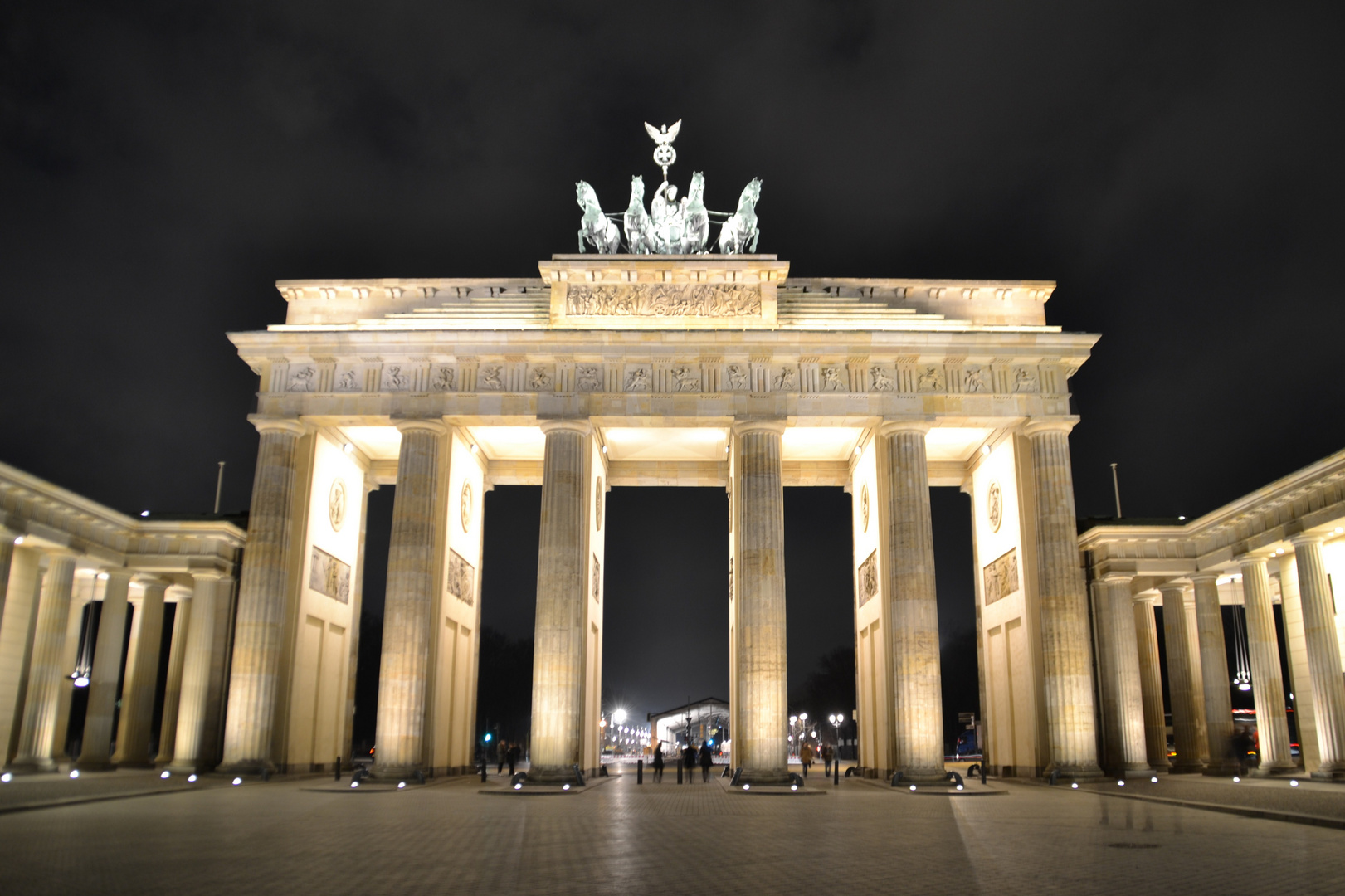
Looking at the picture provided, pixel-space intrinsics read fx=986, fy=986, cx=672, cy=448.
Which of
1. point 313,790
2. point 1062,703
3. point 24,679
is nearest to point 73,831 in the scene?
point 313,790

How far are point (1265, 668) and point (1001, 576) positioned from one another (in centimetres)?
872

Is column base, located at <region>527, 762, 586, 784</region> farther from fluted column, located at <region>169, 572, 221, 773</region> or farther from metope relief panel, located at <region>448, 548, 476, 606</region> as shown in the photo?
fluted column, located at <region>169, 572, 221, 773</region>

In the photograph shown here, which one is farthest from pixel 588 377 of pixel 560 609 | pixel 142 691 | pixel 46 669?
pixel 46 669

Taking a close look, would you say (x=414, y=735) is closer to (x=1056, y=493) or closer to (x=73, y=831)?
(x=73, y=831)

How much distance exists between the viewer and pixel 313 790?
25.3 meters

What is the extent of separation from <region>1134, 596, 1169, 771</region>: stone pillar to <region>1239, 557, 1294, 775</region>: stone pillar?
3907mm

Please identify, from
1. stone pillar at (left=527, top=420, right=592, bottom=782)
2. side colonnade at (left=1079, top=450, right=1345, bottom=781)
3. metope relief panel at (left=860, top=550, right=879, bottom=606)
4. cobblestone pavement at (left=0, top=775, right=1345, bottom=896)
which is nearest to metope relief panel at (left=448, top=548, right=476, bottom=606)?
stone pillar at (left=527, top=420, right=592, bottom=782)

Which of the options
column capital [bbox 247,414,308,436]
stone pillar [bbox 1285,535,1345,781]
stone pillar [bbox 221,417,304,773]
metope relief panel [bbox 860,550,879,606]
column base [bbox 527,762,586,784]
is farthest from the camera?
metope relief panel [bbox 860,550,879,606]

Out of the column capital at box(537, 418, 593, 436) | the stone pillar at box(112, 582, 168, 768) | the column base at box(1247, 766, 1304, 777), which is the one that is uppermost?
the column capital at box(537, 418, 593, 436)

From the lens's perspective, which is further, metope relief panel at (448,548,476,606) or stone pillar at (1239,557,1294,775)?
metope relief panel at (448,548,476,606)

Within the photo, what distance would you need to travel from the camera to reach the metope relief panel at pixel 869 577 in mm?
33656

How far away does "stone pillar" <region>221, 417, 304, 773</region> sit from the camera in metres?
29.1

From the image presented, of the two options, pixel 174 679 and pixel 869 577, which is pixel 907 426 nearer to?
pixel 869 577

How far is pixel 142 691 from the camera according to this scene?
34906 mm
